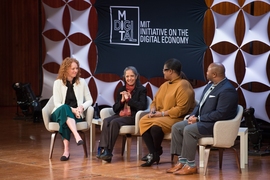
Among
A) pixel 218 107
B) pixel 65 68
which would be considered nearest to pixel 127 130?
pixel 65 68

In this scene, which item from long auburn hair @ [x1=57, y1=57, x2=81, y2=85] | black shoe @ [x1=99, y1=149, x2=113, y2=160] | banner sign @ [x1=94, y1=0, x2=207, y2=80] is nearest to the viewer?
black shoe @ [x1=99, y1=149, x2=113, y2=160]

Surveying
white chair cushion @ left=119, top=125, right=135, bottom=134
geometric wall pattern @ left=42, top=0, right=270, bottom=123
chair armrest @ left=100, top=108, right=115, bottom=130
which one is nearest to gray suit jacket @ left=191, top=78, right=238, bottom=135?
white chair cushion @ left=119, top=125, right=135, bottom=134

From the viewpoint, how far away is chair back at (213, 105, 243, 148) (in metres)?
6.89

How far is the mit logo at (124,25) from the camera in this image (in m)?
9.84

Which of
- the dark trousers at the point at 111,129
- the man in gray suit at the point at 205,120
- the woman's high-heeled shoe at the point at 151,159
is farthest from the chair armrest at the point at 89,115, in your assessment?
the man in gray suit at the point at 205,120

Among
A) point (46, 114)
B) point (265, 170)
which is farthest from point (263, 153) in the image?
point (46, 114)

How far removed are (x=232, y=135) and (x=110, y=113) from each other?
1.95 metres

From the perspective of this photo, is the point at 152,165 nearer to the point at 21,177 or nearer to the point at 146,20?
the point at 21,177

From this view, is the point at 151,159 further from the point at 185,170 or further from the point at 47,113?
the point at 47,113

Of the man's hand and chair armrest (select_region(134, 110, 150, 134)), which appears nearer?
the man's hand

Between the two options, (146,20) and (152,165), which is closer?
(152,165)

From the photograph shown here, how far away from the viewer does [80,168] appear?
732 centimetres

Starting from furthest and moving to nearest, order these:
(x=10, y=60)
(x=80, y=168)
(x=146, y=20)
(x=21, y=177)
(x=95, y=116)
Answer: (x=10, y=60) → (x=146, y=20) → (x=95, y=116) → (x=80, y=168) → (x=21, y=177)

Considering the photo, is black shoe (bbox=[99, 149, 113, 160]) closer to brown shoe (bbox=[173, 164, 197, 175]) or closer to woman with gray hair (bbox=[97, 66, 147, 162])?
woman with gray hair (bbox=[97, 66, 147, 162])
